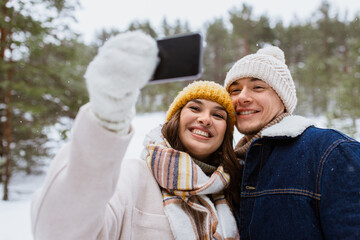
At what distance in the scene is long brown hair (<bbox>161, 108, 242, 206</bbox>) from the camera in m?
2.02

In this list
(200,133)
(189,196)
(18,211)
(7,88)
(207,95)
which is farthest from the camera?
(7,88)

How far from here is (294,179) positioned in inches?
62.4

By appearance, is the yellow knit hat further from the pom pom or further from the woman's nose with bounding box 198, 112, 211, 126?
the pom pom

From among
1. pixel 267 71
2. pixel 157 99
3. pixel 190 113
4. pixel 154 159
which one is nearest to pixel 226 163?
pixel 190 113

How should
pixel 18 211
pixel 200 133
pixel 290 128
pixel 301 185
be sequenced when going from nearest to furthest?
pixel 301 185 → pixel 290 128 → pixel 200 133 → pixel 18 211

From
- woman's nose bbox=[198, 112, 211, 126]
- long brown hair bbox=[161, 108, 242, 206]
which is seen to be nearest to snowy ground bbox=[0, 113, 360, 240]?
long brown hair bbox=[161, 108, 242, 206]

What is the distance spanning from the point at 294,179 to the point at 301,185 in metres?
0.06

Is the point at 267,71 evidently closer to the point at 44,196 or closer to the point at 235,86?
the point at 235,86

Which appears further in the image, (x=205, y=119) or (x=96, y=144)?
(x=205, y=119)

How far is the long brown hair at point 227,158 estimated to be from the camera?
2019 mm

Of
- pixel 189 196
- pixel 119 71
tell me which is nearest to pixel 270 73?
pixel 189 196

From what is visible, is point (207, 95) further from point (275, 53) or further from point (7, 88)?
point (7, 88)

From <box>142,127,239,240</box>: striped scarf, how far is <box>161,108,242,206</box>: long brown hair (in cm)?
23

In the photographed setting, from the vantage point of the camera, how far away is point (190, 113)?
2105mm
